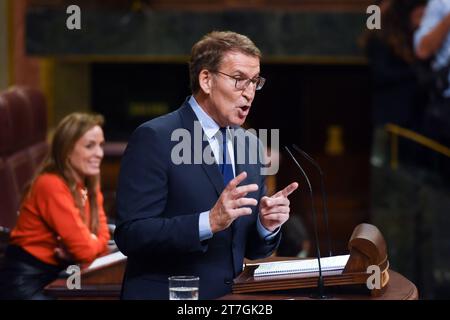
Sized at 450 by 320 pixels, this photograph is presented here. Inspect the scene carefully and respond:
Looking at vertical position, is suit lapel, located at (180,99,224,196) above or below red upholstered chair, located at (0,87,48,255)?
above

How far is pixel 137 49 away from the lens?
7504 millimetres

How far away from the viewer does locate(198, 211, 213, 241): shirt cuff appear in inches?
103

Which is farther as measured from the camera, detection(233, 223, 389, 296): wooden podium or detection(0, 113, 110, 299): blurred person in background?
detection(0, 113, 110, 299): blurred person in background

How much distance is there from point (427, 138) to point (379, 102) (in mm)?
951

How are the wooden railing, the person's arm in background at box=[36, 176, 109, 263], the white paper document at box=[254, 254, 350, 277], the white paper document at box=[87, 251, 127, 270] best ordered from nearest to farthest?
the white paper document at box=[254, 254, 350, 277] → the white paper document at box=[87, 251, 127, 270] → the person's arm in background at box=[36, 176, 109, 263] → the wooden railing

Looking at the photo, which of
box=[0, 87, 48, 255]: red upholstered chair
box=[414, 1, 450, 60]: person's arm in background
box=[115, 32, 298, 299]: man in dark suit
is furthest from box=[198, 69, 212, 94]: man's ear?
box=[414, 1, 450, 60]: person's arm in background

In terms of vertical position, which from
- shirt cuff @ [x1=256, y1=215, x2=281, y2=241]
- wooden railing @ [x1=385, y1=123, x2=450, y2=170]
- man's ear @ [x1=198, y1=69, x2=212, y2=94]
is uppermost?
man's ear @ [x1=198, y1=69, x2=212, y2=94]

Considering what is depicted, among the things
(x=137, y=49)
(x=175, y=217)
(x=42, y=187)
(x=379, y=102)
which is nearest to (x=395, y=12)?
(x=379, y=102)

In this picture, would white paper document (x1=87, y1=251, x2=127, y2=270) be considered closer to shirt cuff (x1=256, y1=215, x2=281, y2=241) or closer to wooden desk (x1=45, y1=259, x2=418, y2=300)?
wooden desk (x1=45, y1=259, x2=418, y2=300)

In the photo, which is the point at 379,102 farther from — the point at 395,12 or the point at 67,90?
the point at 67,90

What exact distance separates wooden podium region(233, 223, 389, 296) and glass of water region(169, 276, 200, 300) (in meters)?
0.17

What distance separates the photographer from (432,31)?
5883 mm

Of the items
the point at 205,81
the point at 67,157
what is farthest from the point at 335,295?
the point at 67,157

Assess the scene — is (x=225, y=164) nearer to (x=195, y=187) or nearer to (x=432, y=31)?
(x=195, y=187)
